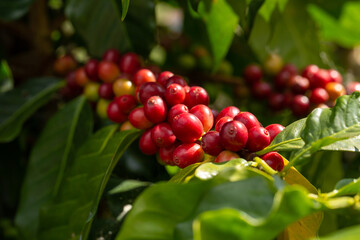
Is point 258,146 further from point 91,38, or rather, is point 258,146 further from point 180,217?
point 91,38

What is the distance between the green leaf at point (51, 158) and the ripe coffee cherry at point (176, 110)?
0.38 m

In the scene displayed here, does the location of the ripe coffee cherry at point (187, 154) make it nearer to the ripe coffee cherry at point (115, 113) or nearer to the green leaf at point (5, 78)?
the ripe coffee cherry at point (115, 113)

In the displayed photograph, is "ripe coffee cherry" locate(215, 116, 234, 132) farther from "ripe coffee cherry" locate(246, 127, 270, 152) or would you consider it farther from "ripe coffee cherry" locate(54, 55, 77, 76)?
"ripe coffee cherry" locate(54, 55, 77, 76)

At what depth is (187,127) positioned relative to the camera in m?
0.73

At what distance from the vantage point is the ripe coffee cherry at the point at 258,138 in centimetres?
70

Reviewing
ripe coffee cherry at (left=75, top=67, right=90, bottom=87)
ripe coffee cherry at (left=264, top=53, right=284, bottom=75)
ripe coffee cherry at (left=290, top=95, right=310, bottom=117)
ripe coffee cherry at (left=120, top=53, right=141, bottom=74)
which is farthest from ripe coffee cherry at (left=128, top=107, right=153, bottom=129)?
ripe coffee cherry at (left=264, top=53, right=284, bottom=75)

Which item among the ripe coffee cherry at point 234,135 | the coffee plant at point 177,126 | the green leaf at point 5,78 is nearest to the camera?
the coffee plant at point 177,126

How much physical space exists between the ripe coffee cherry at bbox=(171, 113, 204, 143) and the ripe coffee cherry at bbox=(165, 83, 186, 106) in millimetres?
75

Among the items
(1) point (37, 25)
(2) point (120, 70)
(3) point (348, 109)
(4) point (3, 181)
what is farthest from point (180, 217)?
(1) point (37, 25)

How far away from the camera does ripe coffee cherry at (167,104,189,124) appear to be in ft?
2.61

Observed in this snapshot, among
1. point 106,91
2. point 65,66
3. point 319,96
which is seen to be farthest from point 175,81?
point 65,66

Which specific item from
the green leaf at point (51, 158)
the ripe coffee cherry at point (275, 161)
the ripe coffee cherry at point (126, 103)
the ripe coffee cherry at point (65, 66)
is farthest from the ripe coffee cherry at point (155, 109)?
the ripe coffee cherry at point (65, 66)

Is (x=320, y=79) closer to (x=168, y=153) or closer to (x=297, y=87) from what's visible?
(x=297, y=87)

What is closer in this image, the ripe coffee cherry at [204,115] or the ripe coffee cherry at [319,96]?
the ripe coffee cherry at [204,115]
